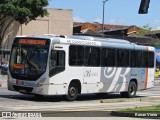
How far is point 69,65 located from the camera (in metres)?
21.5

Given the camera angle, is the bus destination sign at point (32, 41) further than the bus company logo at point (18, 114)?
Yes

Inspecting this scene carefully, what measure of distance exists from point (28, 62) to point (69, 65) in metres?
1.94

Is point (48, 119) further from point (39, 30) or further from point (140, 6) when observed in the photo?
point (39, 30)

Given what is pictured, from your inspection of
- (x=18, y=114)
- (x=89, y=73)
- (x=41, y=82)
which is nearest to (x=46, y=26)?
(x=89, y=73)

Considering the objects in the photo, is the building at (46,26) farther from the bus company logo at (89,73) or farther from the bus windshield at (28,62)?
the bus windshield at (28,62)

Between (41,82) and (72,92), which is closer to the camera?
(41,82)

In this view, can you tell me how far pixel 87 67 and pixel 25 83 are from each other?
11.3 feet

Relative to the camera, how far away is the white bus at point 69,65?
2059cm

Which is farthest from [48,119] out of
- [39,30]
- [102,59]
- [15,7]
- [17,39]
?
[39,30]

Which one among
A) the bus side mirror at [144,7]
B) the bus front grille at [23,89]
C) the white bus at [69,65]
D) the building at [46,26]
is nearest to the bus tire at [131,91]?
the white bus at [69,65]

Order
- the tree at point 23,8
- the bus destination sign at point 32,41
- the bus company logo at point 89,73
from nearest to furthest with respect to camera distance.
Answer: the bus destination sign at point 32,41, the bus company logo at point 89,73, the tree at point 23,8

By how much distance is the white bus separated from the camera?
2059 cm

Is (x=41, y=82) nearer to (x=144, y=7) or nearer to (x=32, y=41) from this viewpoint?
(x=32, y=41)

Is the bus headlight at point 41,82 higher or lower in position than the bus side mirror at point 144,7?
lower
